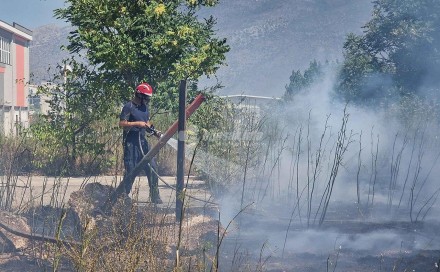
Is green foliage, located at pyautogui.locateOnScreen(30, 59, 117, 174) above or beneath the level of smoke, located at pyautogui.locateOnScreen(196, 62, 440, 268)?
above

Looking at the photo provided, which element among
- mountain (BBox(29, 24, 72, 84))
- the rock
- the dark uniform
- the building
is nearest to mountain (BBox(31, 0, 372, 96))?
mountain (BBox(29, 24, 72, 84))

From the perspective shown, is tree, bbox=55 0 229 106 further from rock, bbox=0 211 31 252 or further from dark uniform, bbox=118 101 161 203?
rock, bbox=0 211 31 252

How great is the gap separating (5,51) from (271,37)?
4992 inches

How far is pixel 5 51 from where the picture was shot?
37344 millimetres

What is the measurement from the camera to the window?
36.5 m

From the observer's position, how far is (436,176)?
1098 cm

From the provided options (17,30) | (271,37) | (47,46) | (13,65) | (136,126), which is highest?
(271,37)

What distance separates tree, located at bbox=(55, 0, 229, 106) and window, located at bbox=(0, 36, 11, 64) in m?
28.9

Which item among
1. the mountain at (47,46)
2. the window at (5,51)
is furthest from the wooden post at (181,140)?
the mountain at (47,46)

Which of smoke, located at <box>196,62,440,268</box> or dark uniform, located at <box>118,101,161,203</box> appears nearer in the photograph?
smoke, located at <box>196,62,440,268</box>

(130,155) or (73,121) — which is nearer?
(130,155)

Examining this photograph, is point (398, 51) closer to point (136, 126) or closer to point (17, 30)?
point (136, 126)

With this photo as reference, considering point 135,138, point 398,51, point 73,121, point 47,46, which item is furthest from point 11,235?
point 47,46

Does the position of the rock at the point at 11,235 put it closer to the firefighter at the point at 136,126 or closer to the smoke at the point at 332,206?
the firefighter at the point at 136,126
